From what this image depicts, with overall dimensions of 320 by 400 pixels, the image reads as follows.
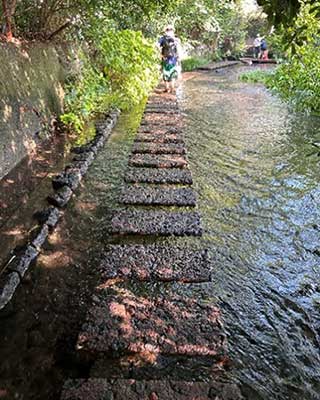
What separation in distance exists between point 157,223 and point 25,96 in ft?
10.6

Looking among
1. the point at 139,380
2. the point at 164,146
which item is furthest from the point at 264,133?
the point at 139,380

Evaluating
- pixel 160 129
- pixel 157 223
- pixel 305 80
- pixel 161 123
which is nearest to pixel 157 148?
pixel 160 129

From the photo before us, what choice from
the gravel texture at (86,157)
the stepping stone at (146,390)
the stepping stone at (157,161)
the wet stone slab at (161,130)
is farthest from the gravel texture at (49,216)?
the wet stone slab at (161,130)

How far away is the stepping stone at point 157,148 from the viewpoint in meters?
5.63

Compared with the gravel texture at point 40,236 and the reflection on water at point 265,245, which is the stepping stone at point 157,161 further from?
the gravel texture at point 40,236

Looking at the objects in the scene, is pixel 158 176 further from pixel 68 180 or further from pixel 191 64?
pixel 191 64

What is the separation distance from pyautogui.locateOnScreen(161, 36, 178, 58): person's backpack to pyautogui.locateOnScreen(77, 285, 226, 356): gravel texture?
9.43 metres

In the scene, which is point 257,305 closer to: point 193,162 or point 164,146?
point 193,162

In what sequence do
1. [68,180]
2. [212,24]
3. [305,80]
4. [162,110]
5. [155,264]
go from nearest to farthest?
[155,264]
[68,180]
[162,110]
[305,80]
[212,24]

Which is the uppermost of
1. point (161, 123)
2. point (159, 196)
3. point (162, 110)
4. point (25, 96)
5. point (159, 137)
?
point (25, 96)

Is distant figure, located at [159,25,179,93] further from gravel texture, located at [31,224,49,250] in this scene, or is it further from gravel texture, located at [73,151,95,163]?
gravel texture, located at [31,224,49,250]

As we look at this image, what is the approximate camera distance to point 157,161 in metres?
5.20

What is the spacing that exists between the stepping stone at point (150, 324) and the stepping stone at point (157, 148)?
3144 mm

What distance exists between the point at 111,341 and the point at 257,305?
992mm
